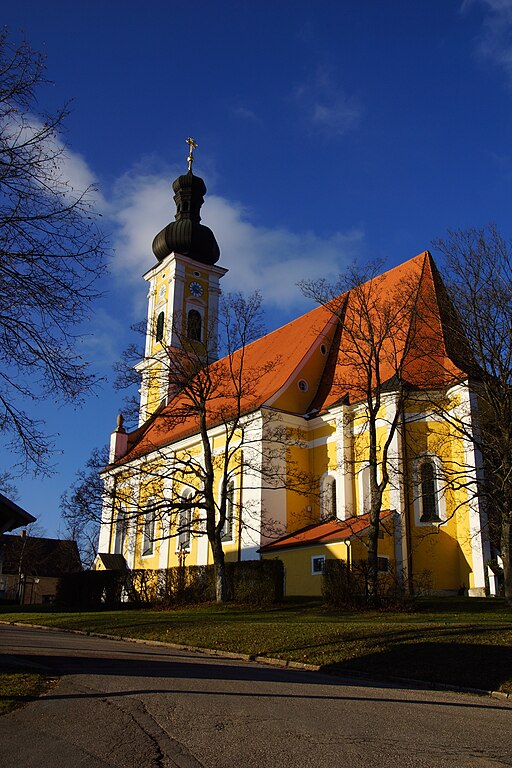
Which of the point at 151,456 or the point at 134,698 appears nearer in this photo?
the point at 134,698

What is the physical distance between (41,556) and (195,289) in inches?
1350

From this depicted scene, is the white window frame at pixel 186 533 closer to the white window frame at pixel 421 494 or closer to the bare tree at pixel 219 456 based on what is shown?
the bare tree at pixel 219 456

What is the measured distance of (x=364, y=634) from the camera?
13641 millimetres

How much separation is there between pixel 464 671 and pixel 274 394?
20156 mm

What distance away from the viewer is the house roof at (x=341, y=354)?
23703 mm


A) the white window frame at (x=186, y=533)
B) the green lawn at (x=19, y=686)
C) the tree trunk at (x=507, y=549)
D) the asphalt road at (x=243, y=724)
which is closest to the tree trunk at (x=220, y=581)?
the tree trunk at (x=507, y=549)

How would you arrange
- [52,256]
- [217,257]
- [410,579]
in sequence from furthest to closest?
[217,257]
[410,579]
[52,256]

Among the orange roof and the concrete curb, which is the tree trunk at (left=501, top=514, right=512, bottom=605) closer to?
the concrete curb

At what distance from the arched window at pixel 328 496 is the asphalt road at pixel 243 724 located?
18.8m

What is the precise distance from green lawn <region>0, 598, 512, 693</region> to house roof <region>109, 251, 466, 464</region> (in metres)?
8.09

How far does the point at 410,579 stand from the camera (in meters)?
23.6

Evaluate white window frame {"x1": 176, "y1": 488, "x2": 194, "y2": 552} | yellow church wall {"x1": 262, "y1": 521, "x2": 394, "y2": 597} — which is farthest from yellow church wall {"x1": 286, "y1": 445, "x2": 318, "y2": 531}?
white window frame {"x1": 176, "y1": 488, "x2": 194, "y2": 552}

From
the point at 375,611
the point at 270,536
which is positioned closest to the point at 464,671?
the point at 375,611

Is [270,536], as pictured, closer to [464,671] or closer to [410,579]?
[410,579]
